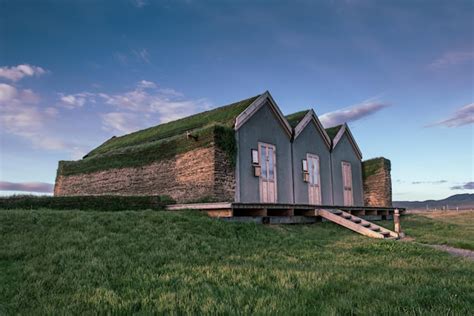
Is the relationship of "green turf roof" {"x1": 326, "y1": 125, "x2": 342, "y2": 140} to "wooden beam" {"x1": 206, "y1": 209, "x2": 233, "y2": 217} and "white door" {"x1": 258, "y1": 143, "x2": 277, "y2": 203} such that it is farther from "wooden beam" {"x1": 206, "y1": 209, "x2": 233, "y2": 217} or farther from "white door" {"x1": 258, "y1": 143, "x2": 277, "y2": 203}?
"wooden beam" {"x1": 206, "y1": 209, "x2": 233, "y2": 217}

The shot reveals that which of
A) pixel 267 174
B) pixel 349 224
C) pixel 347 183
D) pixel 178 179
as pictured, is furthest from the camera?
pixel 347 183

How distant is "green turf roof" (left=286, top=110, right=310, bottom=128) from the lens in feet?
64.0

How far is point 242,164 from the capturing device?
622 inches

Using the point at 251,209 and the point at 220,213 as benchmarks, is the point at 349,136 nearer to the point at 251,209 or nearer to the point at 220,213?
the point at 251,209

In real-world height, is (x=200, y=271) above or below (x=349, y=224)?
below

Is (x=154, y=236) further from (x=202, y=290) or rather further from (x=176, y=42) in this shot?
(x=176, y=42)

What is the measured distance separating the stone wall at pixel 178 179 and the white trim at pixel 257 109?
6.68ft

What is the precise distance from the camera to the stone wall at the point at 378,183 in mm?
23922

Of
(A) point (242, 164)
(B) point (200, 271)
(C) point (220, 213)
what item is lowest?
(B) point (200, 271)

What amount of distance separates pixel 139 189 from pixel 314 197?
939 centimetres

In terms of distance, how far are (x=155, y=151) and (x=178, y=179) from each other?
2.58 metres

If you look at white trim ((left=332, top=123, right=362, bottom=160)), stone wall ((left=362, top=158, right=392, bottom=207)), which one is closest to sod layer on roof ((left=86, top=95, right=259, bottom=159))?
white trim ((left=332, top=123, right=362, bottom=160))

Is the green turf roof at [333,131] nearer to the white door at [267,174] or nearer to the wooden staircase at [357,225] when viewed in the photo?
the white door at [267,174]

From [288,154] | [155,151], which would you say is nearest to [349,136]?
[288,154]
